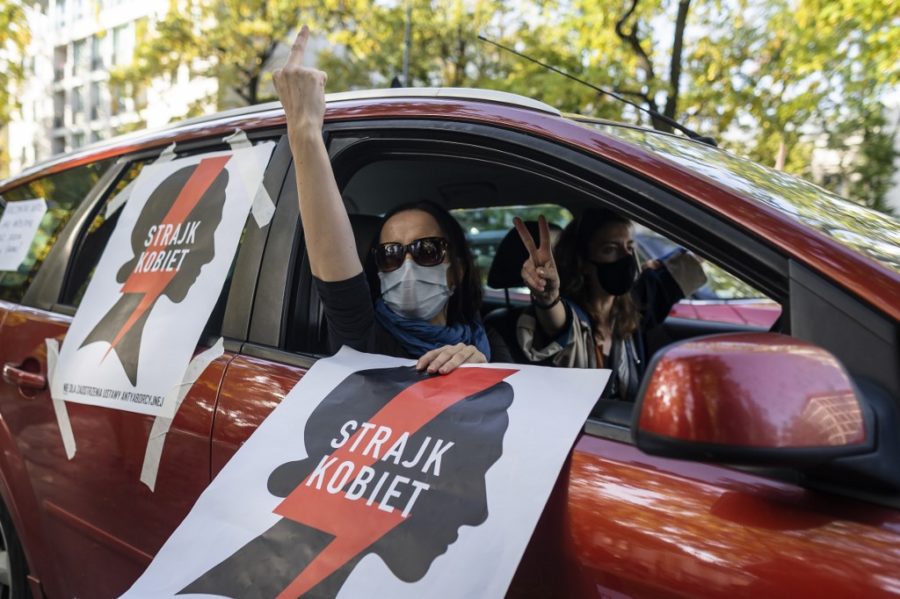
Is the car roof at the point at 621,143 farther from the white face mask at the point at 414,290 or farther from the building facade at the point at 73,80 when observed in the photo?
the building facade at the point at 73,80

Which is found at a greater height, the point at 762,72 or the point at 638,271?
the point at 762,72

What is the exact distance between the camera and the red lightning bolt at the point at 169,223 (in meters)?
1.95

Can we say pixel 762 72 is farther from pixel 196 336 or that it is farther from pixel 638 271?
pixel 196 336

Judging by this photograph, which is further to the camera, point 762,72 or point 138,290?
point 762,72

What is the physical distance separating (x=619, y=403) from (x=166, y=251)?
51.7 inches

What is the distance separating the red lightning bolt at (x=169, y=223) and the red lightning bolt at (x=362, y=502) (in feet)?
2.64

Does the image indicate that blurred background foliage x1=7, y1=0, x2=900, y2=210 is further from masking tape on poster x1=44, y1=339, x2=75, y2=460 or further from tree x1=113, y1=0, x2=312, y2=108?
masking tape on poster x1=44, y1=339, x2=75, y2=460

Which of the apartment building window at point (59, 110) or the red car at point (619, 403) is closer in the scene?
the red car at point (619, 403)

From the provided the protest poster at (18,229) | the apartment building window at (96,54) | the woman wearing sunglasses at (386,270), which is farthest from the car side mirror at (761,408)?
the apartment building window at (96,54)

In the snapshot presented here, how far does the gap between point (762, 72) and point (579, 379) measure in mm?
10827

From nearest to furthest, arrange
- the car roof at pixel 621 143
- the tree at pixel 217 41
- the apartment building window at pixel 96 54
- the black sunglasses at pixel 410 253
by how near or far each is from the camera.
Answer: the car roof at pixel 621 143 < the black sunglasses at pixel 410 253 < the tree at pixel 217 41 < the apartment building window at pixel 96 54

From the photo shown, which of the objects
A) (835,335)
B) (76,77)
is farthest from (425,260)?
(76,77)

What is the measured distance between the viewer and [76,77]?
37.7m

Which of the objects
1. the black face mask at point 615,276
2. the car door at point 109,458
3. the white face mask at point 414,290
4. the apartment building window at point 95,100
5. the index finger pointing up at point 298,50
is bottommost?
the car door at point 109,458
